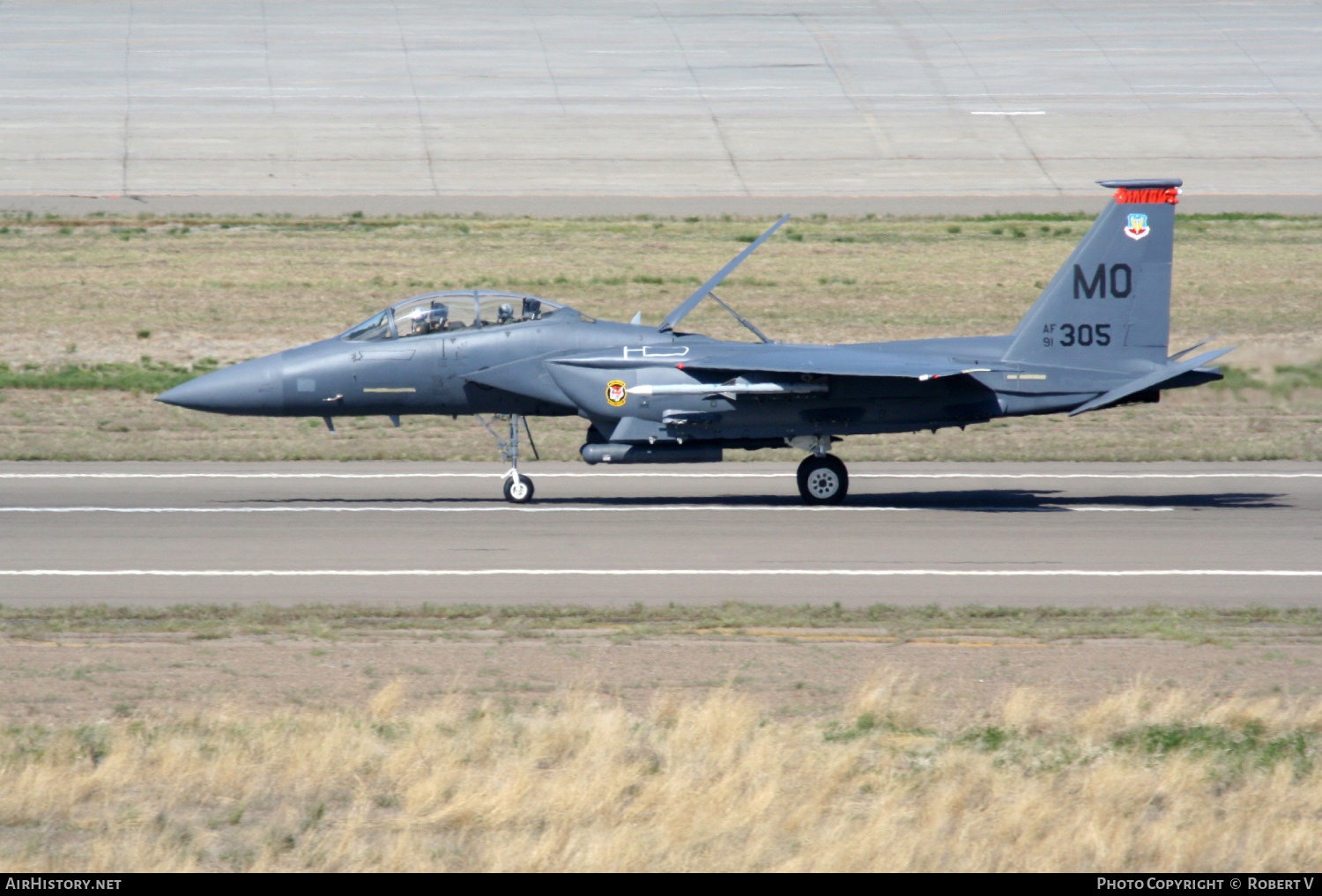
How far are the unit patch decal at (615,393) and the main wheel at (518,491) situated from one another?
164 cm

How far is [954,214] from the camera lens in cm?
4681

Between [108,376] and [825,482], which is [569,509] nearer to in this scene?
[825,482]

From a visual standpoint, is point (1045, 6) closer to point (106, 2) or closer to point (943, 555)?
point (106, 2)

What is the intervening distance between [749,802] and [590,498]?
11.7 metres

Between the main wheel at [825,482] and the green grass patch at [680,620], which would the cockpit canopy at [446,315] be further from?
the green grass patch at [680,620]

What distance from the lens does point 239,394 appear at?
1869 cm

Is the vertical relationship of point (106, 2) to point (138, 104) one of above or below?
above

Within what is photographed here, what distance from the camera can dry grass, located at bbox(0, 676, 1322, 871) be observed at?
309 inches

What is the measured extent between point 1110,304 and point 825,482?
4.50 m

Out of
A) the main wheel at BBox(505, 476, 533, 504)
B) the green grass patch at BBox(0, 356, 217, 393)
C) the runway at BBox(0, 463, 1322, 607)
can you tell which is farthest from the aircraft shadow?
the green grass patch at BBox(0, 356, 217, 393)

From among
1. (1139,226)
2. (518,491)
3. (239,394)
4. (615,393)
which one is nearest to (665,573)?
(615,393)

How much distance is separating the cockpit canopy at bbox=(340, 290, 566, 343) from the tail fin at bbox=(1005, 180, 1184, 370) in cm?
691

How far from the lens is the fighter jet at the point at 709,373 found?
18.8 m
